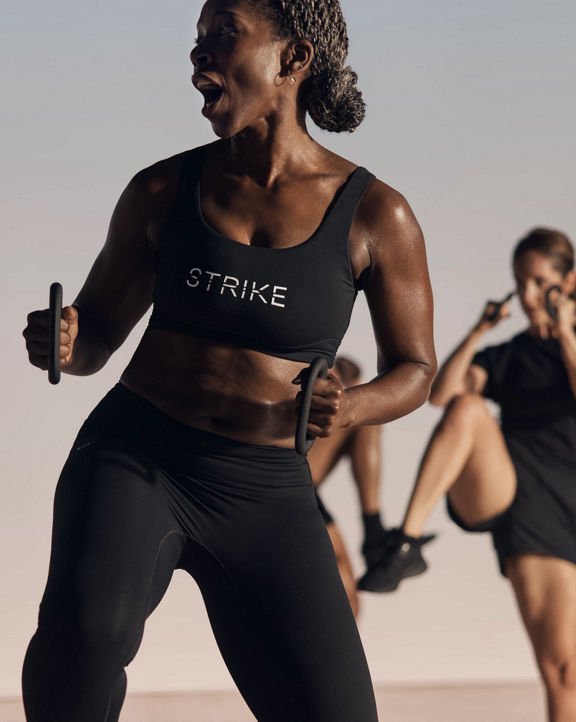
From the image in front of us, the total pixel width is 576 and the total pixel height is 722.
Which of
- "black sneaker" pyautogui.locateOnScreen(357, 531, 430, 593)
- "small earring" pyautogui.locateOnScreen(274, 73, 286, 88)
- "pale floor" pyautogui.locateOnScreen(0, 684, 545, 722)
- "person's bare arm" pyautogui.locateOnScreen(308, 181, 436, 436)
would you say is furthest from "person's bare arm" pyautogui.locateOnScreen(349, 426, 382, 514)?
"small earring" pyautogui.locateOnScreen(274, 73, 286, 88)

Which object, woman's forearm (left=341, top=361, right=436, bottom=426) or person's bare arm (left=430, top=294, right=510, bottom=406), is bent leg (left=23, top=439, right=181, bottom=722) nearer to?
woman's forearm (left=341, top=361, right=436, bottom=426)

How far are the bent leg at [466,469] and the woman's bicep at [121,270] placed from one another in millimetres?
1416

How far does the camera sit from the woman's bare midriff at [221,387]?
1159 mm

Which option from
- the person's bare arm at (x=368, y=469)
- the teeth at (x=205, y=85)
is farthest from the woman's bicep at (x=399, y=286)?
the person's bare arm at (x=368, y=469)

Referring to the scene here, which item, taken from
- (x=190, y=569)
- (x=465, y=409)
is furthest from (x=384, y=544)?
(x=190, y=569)

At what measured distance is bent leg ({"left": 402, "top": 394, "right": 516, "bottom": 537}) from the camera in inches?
98.9

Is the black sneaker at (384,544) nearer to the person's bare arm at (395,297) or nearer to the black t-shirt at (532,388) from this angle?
the black t-shirt at (532,388)

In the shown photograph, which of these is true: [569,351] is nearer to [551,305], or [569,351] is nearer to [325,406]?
[551,305]

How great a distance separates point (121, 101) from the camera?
325 centimetres

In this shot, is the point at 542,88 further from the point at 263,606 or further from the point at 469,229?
the point at 263,606

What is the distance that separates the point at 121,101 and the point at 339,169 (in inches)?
84.5

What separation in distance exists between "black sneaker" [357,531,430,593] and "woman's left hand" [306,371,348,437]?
1.53m

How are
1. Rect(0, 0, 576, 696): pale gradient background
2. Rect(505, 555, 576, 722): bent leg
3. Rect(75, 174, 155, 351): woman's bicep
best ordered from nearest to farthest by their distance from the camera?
Rect(75, 174, 155, 351): woman's bicep → Rect(505, 555, 576, 722): bent leg → Rect(0, 0, 576, 696): pale gradient background

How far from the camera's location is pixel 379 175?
10.9ft
